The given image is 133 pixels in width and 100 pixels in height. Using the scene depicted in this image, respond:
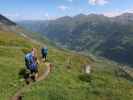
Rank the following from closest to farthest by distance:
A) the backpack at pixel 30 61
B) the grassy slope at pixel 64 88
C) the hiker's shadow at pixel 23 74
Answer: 1. the grassy slope at pixel 64 88
2. the backpack at pixel 30 61
3. the hiker's shadow at pixel 23 74

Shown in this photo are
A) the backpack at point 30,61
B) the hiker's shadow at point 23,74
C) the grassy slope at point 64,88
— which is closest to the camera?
the grassy slope at point 64,88

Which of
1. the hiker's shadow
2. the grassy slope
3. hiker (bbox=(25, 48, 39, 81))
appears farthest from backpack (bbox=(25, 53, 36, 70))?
the grassy slope

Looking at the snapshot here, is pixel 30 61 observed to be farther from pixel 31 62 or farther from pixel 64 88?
pixel 64 88

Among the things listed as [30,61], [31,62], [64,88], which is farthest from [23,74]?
[64,88]

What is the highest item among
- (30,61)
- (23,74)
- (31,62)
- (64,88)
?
(30,61)

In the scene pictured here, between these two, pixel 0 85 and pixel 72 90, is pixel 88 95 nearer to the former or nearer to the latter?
pixel 72 90

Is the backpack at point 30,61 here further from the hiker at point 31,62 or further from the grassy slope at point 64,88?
the grassy slope at point 64,88

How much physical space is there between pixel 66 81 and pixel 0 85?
8963 mm

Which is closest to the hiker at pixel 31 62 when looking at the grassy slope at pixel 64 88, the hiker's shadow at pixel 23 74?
the hiker's shadow at pixel 23 74

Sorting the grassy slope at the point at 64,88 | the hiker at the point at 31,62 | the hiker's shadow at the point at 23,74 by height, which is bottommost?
the grassy slope at the point at 64,88

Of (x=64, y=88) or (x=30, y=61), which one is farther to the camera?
(x=64, y=88)

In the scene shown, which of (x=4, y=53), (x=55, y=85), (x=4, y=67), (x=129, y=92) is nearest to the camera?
(x=55, y=85)

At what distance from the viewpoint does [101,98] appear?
33.6 m

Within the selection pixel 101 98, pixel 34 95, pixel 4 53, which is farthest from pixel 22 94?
pixel 4 53
